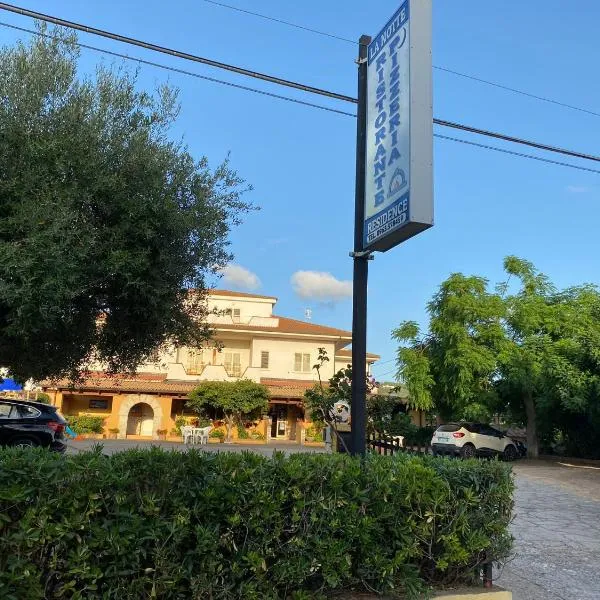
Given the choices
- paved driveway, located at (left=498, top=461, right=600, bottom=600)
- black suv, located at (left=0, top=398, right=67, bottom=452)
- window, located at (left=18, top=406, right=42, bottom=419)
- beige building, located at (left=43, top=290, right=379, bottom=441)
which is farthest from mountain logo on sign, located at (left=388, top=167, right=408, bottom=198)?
beige building, located at (left=43, top=290, right=379, bottom=441)

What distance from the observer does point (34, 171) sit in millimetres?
5770

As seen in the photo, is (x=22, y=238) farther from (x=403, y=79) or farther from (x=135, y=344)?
(x=403, y=79)

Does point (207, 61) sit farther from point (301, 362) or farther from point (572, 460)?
point (301, 362)

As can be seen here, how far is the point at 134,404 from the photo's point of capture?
3553 cm

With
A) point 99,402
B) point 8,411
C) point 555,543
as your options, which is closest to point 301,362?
point 99,402

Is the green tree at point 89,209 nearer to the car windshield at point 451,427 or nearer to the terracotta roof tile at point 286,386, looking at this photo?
the car windshield at point 451,427

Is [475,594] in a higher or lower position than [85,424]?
lower

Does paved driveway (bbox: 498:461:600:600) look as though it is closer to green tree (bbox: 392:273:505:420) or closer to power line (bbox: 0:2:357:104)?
power line (bbox: 0:2:357:104)

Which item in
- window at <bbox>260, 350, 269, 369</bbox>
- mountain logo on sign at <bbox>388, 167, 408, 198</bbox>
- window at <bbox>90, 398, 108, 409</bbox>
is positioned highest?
window at <bbox>260, 350, 269, 369</bbox>

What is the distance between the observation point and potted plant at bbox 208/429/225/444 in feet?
114

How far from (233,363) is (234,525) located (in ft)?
120

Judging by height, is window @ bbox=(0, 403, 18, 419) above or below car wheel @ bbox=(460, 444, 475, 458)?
above

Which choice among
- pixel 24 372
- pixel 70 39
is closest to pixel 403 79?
pixel 70 39

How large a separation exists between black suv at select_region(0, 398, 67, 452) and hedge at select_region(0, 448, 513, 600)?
1389 cm
